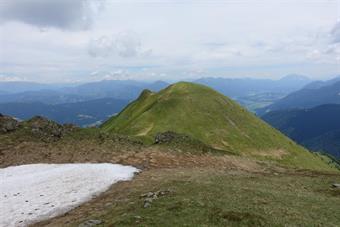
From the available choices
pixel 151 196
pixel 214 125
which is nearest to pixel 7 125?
pixel 151 196

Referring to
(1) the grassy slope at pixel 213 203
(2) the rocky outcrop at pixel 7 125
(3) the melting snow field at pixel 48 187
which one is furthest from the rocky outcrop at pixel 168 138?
(2) the rocky outcrop at pixel 7 125

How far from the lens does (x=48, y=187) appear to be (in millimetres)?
33906

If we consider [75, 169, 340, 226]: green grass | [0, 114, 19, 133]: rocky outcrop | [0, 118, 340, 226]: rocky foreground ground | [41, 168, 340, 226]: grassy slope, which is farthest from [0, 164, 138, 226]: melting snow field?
[0, 114, 19, 133]: rocky outcrop

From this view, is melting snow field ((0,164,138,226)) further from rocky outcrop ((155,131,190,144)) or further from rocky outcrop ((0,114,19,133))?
rocky outcrop ((155,131,190,144))

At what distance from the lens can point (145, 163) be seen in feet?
140

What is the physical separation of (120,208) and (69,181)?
38.0 feet

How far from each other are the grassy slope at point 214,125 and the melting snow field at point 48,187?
49.9 m

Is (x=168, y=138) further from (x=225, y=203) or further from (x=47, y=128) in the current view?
(x=225, y=203)

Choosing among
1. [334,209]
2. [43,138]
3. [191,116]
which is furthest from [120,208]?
[191,116]

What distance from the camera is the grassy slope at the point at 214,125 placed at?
9831 centimetres

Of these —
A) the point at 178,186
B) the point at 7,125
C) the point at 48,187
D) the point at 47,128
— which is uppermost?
the point at 7,125

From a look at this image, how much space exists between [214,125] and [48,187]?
253 feet

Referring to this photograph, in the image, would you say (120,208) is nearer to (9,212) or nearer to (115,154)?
(9,212)

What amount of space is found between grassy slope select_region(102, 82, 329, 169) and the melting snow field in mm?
49936
